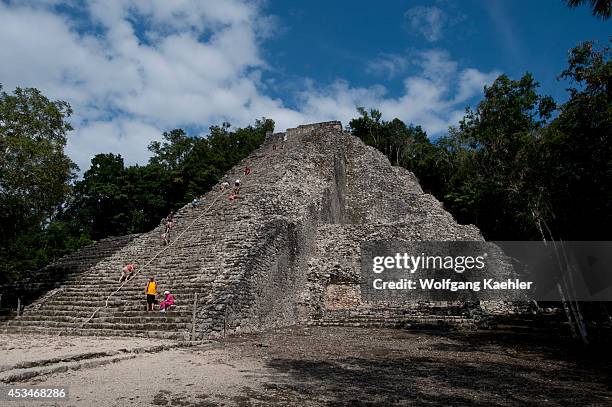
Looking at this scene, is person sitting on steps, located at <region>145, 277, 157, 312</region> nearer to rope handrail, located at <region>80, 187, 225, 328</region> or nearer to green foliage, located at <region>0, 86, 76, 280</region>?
rope handrail, located at <region>80, 187, 225, 328</region>

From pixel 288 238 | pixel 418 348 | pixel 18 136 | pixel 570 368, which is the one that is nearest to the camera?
pixel 570 368

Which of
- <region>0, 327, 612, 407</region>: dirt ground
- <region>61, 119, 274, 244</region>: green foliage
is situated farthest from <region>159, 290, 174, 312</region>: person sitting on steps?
<region>61, 119, 274, 244</region>: green foliage

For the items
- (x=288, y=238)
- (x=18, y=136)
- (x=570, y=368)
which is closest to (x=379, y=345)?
(x=570, y=368)

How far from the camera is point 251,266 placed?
38.9 feet

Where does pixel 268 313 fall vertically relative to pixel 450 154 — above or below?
below

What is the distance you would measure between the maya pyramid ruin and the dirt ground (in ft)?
5.38

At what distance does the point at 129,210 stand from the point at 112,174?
11.2ft

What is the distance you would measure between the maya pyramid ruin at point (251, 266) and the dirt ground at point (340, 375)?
1.64m

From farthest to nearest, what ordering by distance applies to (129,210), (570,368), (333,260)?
(129,210) → (333,260) → (570,368)

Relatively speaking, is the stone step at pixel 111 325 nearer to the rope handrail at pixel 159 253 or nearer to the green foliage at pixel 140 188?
the rope handrail at pixel 159 253

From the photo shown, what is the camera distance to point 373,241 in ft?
53.0

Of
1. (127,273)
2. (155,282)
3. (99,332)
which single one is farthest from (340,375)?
(127,273)

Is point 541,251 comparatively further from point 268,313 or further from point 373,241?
point 268,313

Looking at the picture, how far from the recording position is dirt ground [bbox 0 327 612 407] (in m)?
4.88
